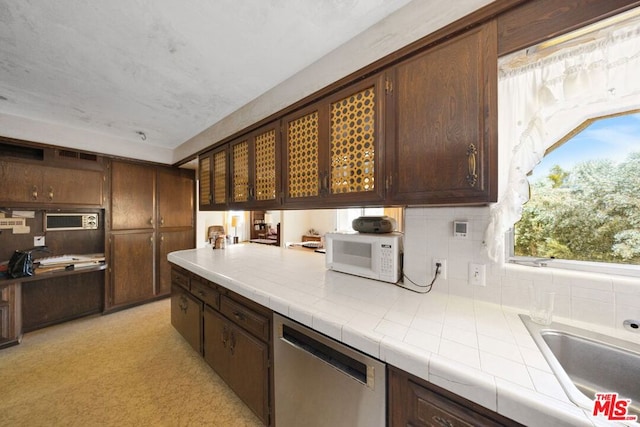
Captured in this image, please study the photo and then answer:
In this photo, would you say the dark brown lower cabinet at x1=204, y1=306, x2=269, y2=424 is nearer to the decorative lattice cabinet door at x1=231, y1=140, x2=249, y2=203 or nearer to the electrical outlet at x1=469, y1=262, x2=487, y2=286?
the decorative lattice cabinet door at x1=231, y1=140, x2=249, y2=203

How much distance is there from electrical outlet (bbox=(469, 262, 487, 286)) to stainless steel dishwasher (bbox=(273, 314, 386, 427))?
0.69 metres

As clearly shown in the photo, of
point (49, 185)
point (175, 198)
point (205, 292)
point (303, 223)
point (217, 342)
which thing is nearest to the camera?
point (217, 342)

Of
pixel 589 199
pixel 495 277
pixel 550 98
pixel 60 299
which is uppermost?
pixel 550 98

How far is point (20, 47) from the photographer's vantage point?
1.42 meters

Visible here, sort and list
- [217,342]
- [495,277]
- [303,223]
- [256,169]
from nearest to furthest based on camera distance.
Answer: [495,277] < [217,342] < [256,169] < [303,223]

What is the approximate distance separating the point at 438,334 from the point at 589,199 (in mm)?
967

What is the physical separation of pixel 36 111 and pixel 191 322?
2.59 m

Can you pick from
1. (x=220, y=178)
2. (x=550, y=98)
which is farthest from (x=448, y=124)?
(x=220, y=178)

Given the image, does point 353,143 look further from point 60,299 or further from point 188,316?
point 60,299

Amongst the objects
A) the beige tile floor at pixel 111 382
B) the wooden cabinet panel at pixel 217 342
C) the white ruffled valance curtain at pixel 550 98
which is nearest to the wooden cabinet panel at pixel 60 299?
the beige tile floor at pixel 111 382

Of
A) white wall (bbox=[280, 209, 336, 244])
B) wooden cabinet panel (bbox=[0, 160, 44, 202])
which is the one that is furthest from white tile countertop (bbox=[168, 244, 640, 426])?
white wall (bbox=[280, 209, 336, 244])

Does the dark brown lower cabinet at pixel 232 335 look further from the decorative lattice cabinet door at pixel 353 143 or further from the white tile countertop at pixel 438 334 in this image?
the decorative lattice cabinet door at pixel 353 143

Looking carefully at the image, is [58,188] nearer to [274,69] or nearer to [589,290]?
[274,69]

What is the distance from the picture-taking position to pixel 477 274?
1.18 meters
